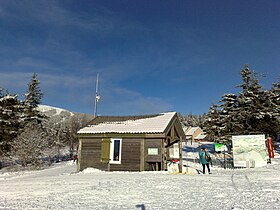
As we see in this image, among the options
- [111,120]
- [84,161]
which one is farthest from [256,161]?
[84,161]

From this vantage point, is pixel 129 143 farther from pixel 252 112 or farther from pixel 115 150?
pixel 252 112

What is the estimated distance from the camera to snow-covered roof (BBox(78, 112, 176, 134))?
16.1 meters

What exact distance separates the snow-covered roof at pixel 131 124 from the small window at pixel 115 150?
714mm

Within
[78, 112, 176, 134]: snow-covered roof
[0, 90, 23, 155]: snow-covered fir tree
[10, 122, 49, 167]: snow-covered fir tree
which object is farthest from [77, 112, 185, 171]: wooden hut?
[0, 90, 23, 155]: snow-covered fir tree

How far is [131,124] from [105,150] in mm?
2670

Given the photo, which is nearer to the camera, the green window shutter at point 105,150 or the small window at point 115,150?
the small window at point 115,150

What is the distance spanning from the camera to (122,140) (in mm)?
16328

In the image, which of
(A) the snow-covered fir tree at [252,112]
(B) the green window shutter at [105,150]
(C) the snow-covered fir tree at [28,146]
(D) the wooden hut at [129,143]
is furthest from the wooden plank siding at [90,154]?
(A) the snow-covered fir tree at [252,112]

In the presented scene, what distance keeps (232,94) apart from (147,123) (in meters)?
17.1

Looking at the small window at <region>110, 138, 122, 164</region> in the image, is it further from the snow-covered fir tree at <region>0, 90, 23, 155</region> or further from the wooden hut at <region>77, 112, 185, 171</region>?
the snow-covered fir tree at <region>0, 90, 23, 155</region>

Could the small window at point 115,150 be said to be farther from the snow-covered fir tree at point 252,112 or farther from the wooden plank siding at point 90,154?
the snow-covered fir tree at point 252,112

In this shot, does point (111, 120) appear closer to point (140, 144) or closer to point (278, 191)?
point (140, 144)

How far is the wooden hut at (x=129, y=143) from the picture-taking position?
51.3ft

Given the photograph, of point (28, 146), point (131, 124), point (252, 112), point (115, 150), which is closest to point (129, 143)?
point (115, 150)
